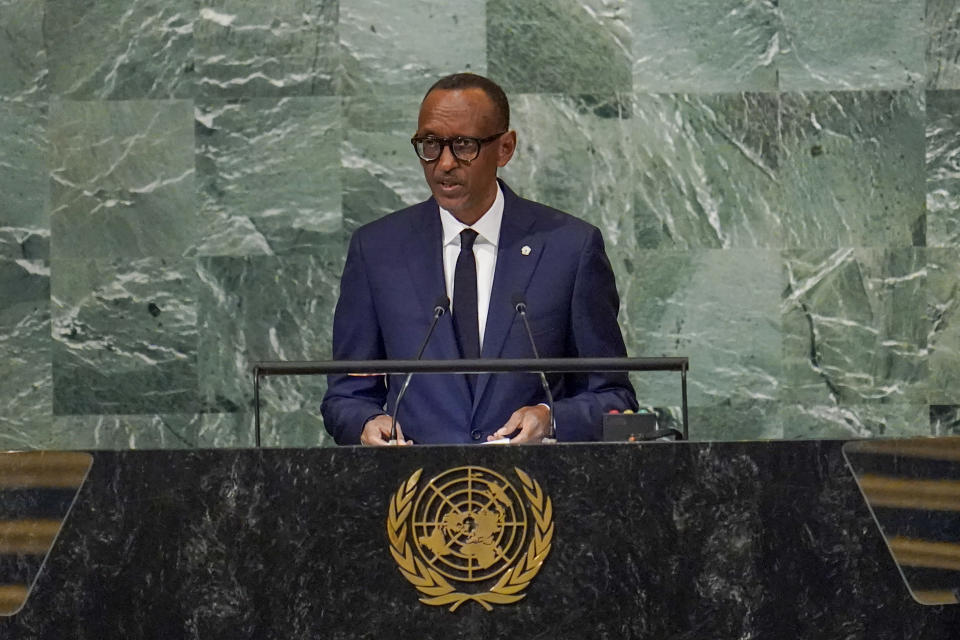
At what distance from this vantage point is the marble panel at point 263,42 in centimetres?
588

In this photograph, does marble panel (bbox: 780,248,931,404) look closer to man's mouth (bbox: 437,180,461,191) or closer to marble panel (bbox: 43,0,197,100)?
man's mouth (bbox: 437,180,461,191)

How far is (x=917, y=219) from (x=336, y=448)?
3.72 meters

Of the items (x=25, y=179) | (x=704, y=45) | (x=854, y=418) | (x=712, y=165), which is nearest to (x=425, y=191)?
(x=712, y=165)

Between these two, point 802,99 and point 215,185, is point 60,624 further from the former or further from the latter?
point 802,99

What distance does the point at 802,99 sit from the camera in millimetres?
5930

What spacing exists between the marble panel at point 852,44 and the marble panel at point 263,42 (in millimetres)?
1742

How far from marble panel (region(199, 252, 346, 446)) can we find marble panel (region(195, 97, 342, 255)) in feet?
0.22

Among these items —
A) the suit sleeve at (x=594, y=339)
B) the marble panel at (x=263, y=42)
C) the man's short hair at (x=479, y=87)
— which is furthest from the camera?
the marble panel at (x=263, y=42)

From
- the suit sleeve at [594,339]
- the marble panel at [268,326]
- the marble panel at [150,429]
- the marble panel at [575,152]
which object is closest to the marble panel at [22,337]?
the marble panel at [150,429]

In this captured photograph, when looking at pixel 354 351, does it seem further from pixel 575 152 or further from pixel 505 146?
pixel 575 152

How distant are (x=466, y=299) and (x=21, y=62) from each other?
2.72 m

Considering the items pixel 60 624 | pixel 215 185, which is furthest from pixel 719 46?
pixel 60 624

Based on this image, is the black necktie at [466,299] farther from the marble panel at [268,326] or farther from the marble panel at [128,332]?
the marble panel at [128,332]

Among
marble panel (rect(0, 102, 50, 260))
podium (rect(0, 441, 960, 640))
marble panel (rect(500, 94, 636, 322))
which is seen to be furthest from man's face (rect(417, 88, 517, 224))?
marble panel (rect(0, 102, 50, 260))
